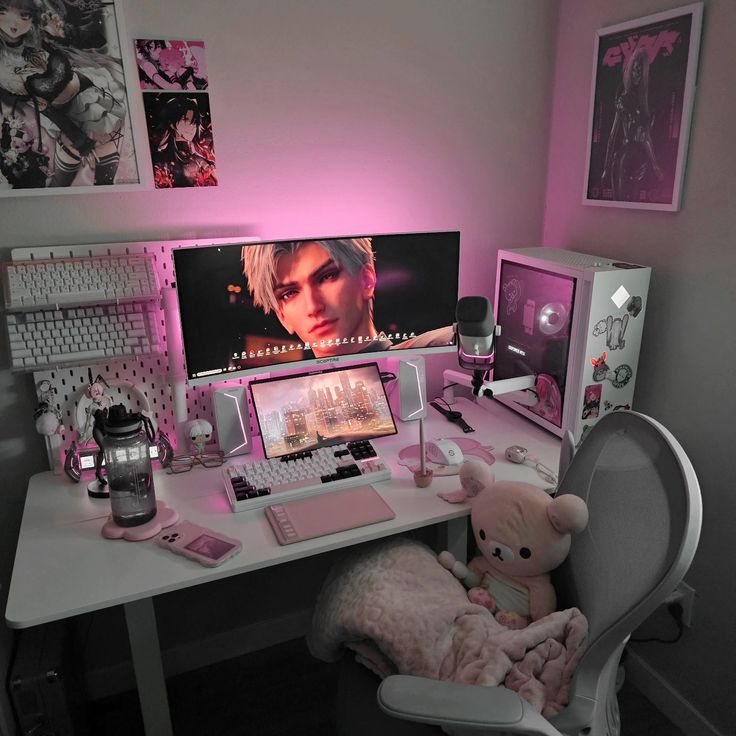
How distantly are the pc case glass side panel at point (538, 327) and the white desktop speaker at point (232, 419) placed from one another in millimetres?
855

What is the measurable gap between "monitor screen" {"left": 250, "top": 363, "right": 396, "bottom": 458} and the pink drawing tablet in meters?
0.24

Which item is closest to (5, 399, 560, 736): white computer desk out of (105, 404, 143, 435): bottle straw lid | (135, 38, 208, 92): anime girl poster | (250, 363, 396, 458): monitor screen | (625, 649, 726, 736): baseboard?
(250, 363, 396, 458): monitor screen

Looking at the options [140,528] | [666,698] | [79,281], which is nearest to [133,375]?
[79,281]

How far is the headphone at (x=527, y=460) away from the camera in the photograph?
64.3 inches

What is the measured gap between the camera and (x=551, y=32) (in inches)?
78.2

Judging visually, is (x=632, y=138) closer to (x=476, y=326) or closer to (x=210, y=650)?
(x=476, y=326)

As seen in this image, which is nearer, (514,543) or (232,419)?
(514,543)

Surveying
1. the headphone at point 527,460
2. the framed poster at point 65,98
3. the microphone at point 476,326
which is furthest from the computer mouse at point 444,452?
the framed poster at point 65,98

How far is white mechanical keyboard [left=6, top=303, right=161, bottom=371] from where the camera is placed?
1.57 metres

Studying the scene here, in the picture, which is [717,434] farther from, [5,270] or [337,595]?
[5,270]

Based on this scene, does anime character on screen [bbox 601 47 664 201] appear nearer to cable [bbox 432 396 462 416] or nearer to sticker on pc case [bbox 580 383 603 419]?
sticker on pc case [bbox 580 383 603 419]

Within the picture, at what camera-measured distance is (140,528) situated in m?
1.40

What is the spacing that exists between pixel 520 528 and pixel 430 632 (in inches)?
11.6

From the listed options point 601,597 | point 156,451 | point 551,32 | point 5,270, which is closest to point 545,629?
point 601,597
